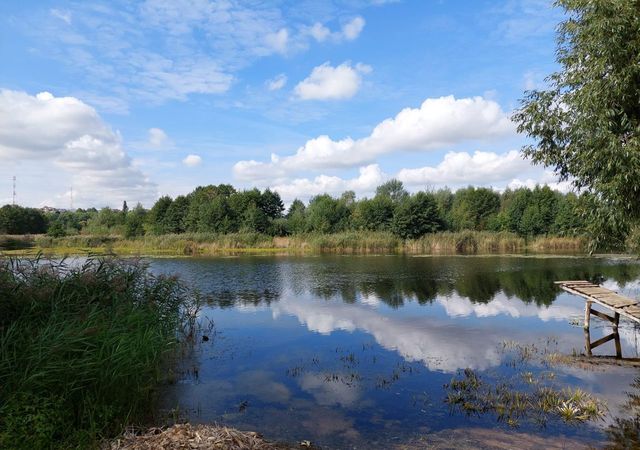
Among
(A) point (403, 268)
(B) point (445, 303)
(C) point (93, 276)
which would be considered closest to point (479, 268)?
(A) point (403, 268)

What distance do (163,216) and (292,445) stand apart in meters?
78.2

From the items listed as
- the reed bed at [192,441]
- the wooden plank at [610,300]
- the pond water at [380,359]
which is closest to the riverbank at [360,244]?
the pond water at [380,359]

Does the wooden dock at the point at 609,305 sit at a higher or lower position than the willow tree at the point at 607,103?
lower

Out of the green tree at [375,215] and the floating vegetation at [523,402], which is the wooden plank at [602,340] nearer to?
the floating vegetation at [523,402]

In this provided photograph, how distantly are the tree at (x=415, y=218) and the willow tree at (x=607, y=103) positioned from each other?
173 ft

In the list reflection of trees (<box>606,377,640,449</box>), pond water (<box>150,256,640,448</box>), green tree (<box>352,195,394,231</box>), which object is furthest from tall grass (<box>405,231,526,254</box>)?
reflection of trees (<box>606,377,640,449</box>)

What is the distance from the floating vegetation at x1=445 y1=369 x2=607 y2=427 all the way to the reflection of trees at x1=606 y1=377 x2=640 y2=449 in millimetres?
352

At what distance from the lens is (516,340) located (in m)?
14.1

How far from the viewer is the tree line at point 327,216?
64.4 metres

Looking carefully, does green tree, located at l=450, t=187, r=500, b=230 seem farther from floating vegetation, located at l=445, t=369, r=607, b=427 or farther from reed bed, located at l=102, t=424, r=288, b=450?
reed bed, located at l=102, t=424, r=288, b=450

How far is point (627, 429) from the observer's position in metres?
7.44

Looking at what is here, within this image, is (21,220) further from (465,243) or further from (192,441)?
(192,441)

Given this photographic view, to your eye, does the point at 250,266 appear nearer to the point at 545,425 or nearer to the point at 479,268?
the point at 479,268

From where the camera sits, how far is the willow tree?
9.28 m
